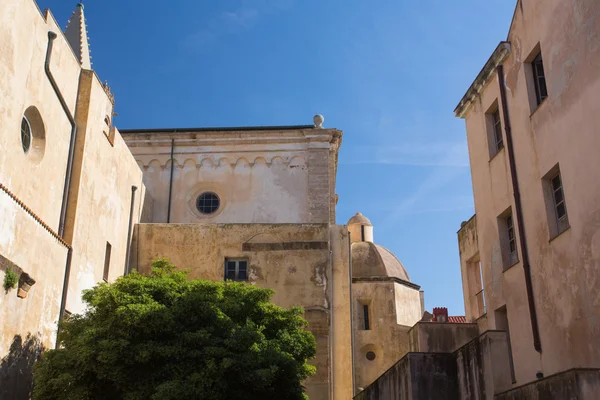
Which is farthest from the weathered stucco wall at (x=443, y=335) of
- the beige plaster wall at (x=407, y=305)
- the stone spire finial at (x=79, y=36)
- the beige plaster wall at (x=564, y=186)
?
the stone spire finial at (x=79, y=36)

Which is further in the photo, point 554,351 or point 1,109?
point 1,109

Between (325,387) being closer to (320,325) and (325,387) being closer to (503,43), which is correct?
(320,325)

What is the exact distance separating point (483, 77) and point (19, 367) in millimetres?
12879

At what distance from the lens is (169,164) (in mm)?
26516

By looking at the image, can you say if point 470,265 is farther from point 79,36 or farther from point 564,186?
point 79,36

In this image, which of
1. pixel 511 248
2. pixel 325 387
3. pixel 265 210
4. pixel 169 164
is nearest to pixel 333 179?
pixel 265 210

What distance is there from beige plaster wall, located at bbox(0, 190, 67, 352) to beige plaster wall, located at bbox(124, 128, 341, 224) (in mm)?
9813

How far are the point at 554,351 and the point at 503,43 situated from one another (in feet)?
23.6

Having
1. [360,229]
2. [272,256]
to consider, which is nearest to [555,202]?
[272,256]

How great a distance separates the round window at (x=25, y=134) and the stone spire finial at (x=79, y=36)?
8080 millimetres

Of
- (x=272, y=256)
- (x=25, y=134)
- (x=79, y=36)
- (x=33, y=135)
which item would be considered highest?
(x=79, y=36)

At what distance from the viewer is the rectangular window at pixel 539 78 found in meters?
14.2

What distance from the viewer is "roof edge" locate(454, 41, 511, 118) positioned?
51.3 ft

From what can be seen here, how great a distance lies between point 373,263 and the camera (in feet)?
108
